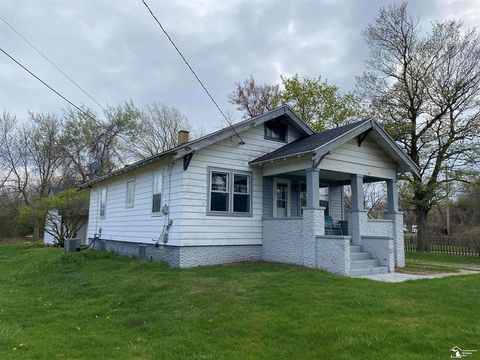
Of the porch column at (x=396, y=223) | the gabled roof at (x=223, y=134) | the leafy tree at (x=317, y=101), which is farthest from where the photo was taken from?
the leafy tree at (x=317, y=101)

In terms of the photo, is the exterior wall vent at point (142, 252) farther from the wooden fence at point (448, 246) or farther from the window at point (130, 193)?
the wooden fence at point (448, 246)

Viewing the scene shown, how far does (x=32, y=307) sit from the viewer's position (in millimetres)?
7223

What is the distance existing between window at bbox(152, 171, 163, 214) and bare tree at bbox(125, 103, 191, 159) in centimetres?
2091

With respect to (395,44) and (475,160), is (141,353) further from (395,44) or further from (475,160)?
(395,44)

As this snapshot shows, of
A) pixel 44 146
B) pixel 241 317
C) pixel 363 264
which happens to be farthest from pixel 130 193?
pixel 44 146

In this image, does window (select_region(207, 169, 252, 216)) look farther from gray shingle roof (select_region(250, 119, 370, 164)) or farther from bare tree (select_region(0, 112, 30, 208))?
bare tree (select_region(0, 112, 30, 208))

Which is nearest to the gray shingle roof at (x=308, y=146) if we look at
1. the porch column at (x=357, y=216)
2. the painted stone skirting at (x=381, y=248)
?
the porch column at (x=357, y=216)

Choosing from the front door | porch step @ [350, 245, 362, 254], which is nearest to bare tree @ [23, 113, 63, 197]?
the front door

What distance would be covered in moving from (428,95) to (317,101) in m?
8.06

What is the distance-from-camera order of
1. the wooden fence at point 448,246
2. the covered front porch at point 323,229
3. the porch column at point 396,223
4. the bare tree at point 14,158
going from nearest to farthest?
the covered front porch at point 323,229
the porch column at point 396,223
the wooden fence at point 448,246
the bare tree at point 14,158

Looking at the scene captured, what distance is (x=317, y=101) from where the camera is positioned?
26859 mm

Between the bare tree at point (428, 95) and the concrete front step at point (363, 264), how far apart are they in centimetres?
1064

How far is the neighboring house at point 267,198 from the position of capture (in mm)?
10484

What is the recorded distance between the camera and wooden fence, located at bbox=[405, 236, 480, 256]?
18.1m
